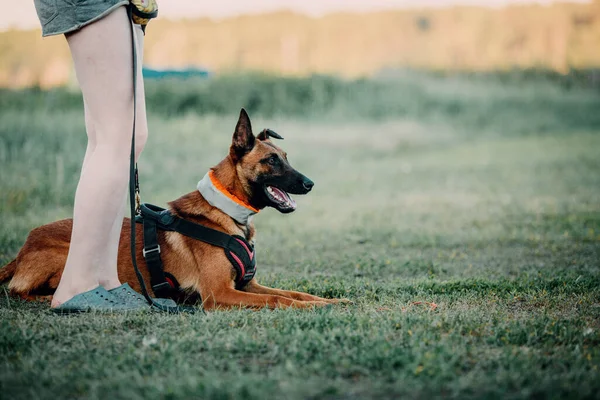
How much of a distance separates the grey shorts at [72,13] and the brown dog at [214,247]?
1.27 metres

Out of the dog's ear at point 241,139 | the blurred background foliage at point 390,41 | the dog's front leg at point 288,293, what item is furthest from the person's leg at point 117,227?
the blurred background foliage at point 390,41

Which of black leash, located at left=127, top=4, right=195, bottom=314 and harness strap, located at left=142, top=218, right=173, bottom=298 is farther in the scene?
harness strap, located at left=142, top=218, right=173, bottom=298

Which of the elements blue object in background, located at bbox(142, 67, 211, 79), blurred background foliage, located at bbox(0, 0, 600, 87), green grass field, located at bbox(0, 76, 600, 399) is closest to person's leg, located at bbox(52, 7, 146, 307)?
green grass field, located at bbox(0, 76, 600, 399)

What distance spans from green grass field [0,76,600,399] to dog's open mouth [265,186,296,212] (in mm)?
746

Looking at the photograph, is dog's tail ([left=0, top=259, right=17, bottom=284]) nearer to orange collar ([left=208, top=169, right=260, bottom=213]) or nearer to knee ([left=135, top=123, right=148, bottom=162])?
knee ([left=135, top=123, right=148, bottom=162])

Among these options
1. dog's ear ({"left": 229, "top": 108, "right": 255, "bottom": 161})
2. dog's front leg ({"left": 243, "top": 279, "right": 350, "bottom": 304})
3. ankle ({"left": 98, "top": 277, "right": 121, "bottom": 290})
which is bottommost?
dog's front leg ({"left": 243, "top": 279, "right": 350, "bottom": 304})

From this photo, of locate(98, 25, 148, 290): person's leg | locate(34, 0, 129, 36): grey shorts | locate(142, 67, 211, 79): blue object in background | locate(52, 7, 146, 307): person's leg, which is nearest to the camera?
locate(34, 0, 129, 36): grey shorts

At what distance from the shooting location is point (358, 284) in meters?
5.21

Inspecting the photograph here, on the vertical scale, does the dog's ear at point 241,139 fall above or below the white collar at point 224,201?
above

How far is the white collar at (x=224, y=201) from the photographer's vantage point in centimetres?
461

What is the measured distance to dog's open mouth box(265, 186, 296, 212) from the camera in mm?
4777

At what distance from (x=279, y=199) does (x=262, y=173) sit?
0.23 m

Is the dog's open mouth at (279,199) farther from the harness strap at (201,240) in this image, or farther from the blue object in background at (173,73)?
the blue object in background at (173,73)

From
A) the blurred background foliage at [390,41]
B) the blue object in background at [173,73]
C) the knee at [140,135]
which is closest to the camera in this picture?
the knee at [140,135]
